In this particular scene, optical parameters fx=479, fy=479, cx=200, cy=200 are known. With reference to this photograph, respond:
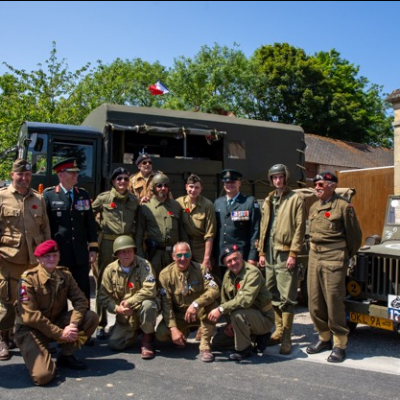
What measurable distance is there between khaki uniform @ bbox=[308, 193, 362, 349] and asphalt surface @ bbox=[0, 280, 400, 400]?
333 millimetres

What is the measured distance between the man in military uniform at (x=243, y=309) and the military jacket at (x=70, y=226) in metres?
1.58

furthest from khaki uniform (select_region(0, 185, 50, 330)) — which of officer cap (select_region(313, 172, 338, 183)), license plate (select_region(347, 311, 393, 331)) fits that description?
license plate (select_region(347, 311, 393, 331))

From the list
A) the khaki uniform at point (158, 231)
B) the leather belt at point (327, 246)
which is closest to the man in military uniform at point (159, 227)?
the khaki uniform at point (158, 231)

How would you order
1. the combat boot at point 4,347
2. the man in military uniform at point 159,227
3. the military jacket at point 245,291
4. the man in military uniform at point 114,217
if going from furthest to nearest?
1. the man in military uniform at point 159,227
2. the man in military uniform at point 114,217
3. the military jacket at point 245,291
4. the combat boot at point 4,347

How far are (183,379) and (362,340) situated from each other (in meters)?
2.46

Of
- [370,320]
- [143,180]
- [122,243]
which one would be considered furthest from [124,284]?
[370,320]

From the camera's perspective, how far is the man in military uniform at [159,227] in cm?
564

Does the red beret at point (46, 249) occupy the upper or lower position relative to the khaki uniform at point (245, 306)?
upper

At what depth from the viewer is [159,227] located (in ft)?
18.5

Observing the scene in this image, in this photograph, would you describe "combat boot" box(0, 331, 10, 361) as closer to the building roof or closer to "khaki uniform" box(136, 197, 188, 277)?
"khaki uniform" box(136, 197, 188, 277)

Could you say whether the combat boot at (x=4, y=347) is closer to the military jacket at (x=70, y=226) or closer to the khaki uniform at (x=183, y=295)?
the military jacket at (x=70, y=226)

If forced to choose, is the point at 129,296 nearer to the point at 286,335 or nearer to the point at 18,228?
the point at 18,228

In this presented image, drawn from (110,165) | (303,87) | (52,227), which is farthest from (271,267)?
(303,87)

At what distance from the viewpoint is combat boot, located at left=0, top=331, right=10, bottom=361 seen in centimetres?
460
